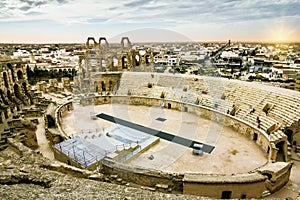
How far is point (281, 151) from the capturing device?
13055 millimetres

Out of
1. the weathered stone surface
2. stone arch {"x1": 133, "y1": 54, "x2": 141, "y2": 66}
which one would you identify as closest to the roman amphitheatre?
the weathered stone surface

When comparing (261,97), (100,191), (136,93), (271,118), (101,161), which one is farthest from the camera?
(136,93)

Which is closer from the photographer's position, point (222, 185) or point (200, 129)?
point (222, 185)

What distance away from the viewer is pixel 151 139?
14555 millimetres

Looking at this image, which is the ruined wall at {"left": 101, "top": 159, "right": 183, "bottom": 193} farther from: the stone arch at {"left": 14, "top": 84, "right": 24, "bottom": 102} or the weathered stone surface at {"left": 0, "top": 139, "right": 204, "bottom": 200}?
the stone arch at {"left": 14, "top": 84, "right": 24, "bottom": 102}

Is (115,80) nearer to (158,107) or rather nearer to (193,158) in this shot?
(158,107)

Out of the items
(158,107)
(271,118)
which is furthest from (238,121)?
(158,107)

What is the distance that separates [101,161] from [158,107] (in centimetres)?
1169

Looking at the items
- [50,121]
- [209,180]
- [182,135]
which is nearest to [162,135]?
[182,135]

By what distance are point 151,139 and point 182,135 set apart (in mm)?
2468

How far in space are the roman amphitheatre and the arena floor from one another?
0.20 ft

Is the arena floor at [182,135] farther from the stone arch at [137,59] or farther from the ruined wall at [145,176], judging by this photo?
the stone arch at [137,59]

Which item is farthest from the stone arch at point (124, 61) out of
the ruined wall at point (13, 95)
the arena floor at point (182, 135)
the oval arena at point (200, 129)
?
the ruined wall at point (13, 95)

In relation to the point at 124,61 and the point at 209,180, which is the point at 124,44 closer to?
the point at 124,61
